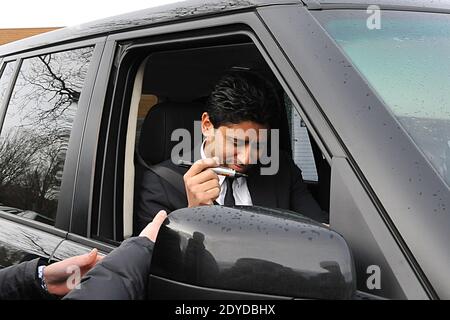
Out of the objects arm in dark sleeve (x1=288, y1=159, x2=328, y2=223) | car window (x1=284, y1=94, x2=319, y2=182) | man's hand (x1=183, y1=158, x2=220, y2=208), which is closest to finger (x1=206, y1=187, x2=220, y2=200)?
man's hand (x1=183, y1=158, x2=220, y2=208)

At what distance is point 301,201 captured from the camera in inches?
100

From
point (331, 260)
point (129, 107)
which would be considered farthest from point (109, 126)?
point (331, 260)

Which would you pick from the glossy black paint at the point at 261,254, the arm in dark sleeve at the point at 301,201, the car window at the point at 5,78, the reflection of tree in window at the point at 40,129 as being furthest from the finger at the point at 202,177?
the car window at the point at 5,78

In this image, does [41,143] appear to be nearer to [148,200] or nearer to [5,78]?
[148,200]

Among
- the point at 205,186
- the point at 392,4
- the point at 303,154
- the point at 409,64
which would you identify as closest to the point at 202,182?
the point at 205,186

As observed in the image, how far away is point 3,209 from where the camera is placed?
99.1 inches

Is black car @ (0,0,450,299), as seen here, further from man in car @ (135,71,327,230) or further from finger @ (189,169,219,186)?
finger @ (189,169,219,186)

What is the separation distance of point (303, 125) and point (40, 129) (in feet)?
3.93

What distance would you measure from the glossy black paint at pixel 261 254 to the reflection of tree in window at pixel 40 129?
1.02 meters

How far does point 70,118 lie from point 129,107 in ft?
0.76

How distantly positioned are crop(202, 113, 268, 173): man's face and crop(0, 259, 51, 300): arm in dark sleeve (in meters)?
0.75
